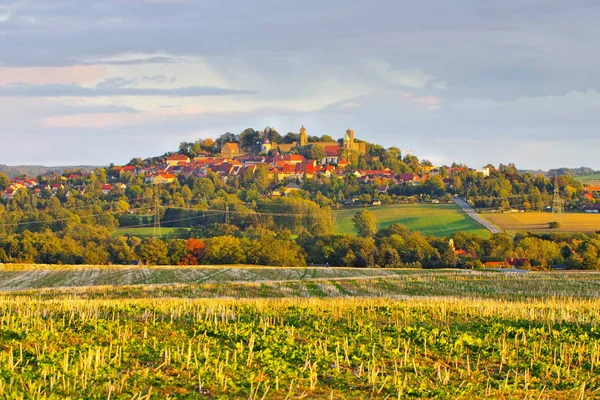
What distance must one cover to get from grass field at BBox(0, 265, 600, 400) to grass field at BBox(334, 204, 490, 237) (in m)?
78.7

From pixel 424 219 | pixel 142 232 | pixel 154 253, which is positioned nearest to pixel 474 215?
pixel 424 219

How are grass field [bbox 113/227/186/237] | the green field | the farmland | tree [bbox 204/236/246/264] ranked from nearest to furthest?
the farmland < tree [bbox 204/236/246/264] < the green field < grass field [bbox 113/227/186/237]

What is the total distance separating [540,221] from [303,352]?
102m

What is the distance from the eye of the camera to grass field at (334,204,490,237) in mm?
105312

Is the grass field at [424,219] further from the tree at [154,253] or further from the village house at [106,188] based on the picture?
the village house at [106,188]

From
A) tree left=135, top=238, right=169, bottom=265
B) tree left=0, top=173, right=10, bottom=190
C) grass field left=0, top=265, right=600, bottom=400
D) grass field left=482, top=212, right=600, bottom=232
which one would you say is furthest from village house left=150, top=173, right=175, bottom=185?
grass field left=0, top=265, right=600, bottom=400

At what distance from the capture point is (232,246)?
7856 cm

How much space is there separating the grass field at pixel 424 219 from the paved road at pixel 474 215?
0.89 m

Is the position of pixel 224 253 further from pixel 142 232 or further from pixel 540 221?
pixel 540 221

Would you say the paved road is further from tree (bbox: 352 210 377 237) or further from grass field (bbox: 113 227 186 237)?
grass field (bbox: 113 227 186 237)

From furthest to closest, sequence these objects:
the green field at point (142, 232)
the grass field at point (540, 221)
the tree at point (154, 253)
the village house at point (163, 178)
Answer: the village house at point (163, 178) < the green field at point (142, 232) < the grass field at point (540, 221) < the tree at point (154, 253)

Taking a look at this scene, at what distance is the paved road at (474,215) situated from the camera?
103938 mm

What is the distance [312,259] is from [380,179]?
99834mm

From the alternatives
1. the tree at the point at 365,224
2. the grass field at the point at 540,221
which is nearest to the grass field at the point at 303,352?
the tree at the point at 365,224
